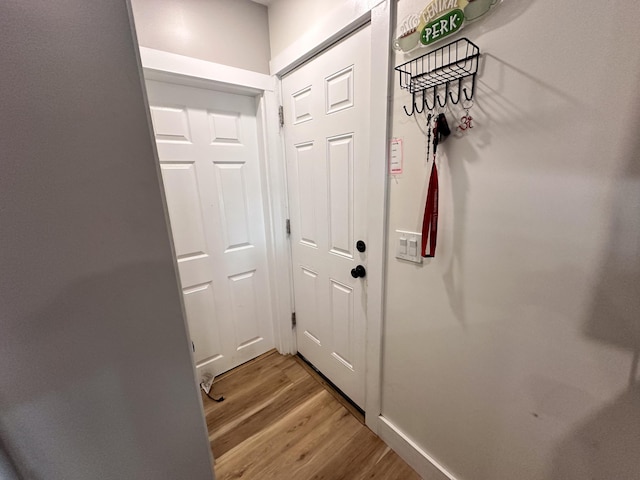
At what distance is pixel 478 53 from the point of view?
775 mm

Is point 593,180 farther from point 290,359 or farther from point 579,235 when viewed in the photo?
point 290,359

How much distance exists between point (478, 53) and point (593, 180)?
482 mm

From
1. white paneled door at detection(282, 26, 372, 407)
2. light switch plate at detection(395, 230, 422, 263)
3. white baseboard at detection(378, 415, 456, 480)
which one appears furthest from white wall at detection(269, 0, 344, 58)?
white baseboard at detection(378, 415, 456, 480)

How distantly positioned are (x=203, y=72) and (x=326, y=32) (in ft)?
2.29

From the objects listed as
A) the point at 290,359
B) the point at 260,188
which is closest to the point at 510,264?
the point at 260,188

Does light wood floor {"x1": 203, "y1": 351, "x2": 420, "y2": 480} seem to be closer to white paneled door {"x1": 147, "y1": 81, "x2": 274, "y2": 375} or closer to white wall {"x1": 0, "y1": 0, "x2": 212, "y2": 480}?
white paneled door {"x1": 147, "y1": 81, "x2": 274, "y2": 375}

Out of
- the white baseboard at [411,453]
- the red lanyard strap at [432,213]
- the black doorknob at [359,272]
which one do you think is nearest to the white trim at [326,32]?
the red lanyard strap at [432,213]

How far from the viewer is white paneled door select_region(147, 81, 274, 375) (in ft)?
4.81

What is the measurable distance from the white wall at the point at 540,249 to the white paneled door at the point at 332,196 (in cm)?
28

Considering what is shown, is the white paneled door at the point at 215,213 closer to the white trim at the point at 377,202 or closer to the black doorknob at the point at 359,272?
the black doorknob at the point at 359,272

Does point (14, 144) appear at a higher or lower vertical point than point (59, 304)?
higher

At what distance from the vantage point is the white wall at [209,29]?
4.14 feet

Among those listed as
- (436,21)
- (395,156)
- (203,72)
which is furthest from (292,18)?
(395,156)

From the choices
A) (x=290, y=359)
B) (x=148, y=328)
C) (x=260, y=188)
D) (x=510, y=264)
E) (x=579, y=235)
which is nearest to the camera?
(x=148, y=328)
